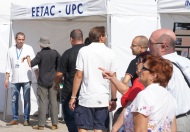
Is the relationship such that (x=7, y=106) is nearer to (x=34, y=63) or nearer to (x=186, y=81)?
(x=34, y=63)

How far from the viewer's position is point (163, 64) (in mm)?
3557

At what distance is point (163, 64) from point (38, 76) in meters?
6.70

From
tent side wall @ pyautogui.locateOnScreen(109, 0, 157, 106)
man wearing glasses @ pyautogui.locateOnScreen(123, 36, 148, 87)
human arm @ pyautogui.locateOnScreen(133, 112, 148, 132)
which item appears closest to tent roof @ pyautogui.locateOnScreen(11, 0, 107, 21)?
tent side wall @ pyautogui.locateOnScreen(109, 0, 157, 106)

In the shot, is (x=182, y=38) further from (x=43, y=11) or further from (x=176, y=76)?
(x=176, y=76)

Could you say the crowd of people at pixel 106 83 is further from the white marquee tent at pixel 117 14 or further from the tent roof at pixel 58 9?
the white marquee tent at pixel 117 14

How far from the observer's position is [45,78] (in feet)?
32.3

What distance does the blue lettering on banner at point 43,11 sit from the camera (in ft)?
32.0

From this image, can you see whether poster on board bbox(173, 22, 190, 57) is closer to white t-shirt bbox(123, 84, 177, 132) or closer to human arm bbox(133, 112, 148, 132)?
white t-shirt bbox(123, 84, 177, 132)

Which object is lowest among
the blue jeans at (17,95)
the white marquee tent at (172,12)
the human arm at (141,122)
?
the blue jeans at (17,95)

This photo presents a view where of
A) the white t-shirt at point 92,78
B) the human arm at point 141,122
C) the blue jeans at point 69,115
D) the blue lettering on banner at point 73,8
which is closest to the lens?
the human arm at point 141,122

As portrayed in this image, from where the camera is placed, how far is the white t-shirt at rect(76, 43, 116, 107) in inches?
232

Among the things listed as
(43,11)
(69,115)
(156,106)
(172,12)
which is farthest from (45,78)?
(156,106)

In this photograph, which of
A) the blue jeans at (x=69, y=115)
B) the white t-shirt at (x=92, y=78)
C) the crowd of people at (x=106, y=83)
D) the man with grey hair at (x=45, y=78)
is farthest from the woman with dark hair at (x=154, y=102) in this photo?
the man with grey hair at (x=45, y=78)

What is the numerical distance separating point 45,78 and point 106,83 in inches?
158
